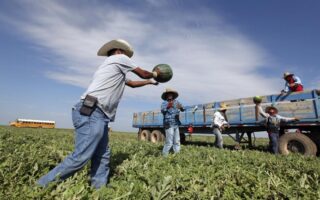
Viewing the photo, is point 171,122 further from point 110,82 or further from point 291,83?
point 291,83

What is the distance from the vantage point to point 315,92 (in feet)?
32.8

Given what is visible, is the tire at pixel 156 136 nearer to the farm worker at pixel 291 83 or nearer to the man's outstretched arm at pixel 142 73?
the farm worker at pixel 291 83

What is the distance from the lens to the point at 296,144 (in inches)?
408

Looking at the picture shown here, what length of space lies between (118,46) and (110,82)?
74 cm

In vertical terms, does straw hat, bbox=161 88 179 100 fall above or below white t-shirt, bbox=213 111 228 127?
above

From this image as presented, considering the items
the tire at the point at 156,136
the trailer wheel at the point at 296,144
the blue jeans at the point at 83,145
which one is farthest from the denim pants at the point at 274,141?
the tire at the point at 156,136

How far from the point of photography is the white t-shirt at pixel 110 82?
163 inches

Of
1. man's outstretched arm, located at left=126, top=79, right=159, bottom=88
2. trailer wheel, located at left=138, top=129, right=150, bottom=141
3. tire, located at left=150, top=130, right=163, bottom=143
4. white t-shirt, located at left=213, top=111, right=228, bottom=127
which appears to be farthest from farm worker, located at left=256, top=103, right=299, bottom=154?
trailer wheel, located at left=138, top=129, right=150, bottom=141

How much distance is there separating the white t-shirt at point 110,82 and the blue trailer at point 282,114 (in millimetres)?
8204

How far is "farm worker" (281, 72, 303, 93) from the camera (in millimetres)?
10922

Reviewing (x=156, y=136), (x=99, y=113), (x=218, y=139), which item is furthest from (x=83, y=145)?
(x=156, y=136)

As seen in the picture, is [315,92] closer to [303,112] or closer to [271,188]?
[303,112]

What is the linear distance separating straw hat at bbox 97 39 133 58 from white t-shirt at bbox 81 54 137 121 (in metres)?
0.23

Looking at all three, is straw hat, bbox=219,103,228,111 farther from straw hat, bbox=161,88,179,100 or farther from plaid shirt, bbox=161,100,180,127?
plaid shirt, bbox=161,100,180,127
